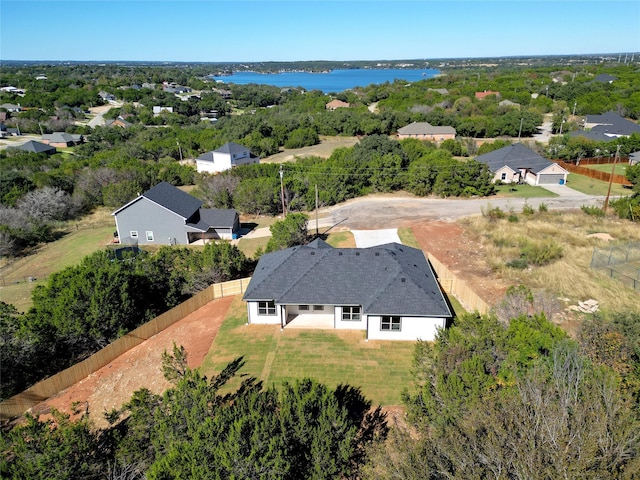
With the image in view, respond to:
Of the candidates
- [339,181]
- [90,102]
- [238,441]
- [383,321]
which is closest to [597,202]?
[339,181]

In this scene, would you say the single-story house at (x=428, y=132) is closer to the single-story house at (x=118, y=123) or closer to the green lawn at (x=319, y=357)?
the green lawn at (x=319, y=357)

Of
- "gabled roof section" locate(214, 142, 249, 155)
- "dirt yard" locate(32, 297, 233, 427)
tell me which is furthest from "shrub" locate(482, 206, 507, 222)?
A: "gabled roof section" locate(214, 142, 249, 155)

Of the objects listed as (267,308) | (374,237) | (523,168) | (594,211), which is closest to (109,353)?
(267,308)

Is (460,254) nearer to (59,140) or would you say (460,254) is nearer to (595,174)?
(595,174)

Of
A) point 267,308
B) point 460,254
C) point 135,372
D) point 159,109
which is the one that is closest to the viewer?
point 135,372

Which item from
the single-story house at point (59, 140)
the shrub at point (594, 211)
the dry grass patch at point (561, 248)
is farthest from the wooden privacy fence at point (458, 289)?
the single-story house at point (59, 140)

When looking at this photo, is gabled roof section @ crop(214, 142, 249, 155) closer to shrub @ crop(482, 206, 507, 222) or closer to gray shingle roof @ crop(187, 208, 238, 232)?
gray shingle roof @ crop(187, 208, 238, 232)
